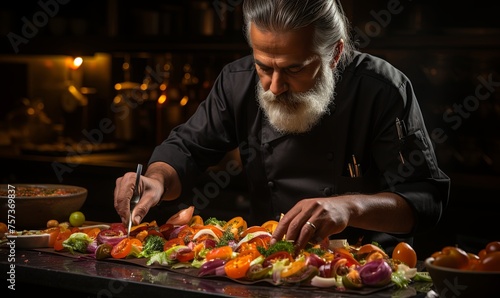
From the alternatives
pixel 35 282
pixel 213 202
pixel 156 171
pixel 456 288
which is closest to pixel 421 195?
pixel 456 288

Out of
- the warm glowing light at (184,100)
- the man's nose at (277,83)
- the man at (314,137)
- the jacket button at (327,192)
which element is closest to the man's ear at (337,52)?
the man at (314,137)

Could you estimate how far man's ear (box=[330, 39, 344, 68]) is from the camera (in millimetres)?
2943

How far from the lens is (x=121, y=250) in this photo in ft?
8.25

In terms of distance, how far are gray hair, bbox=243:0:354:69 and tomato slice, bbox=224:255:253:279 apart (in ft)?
2.83

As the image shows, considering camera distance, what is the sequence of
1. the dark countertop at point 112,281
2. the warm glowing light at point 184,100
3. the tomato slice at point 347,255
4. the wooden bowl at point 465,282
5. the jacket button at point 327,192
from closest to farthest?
the wooden bowl at point 465,282
the dark countertop at point 112,281
the tomato slice at point 347,255
the jacket button at point 327,192
the warm glowing light at point 184,100

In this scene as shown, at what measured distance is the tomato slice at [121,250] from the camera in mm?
2510

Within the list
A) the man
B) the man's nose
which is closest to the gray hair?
the man

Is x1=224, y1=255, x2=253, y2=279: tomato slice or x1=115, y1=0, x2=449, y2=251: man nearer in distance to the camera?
x1=224, y1=255, x2=253, y2=279: tomato slice

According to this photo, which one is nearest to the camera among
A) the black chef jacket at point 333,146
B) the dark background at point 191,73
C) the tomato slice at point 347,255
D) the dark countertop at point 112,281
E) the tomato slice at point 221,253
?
the dark countertop at point 112,281

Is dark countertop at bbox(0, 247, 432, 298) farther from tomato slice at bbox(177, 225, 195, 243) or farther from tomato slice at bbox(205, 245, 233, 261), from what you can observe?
tomato slice at bbox(177, 225, 195, 243)

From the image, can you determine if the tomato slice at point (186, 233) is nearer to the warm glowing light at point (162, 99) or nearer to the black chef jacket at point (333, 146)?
the black chef jacket at point (333, 146)

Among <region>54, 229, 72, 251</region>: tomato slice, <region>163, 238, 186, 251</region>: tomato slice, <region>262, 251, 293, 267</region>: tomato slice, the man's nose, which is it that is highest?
the man's nose

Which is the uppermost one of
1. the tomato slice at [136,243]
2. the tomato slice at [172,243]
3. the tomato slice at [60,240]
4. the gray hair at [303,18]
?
the gray hair at [303,18]

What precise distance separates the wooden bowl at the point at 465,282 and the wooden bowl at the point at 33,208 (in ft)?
5.26
